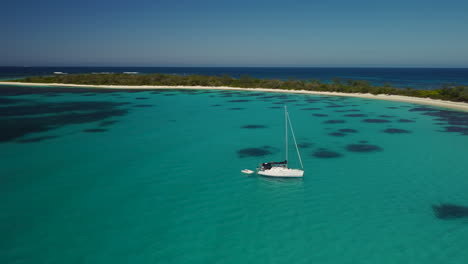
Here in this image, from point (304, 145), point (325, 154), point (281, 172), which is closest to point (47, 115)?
point (304, 145)

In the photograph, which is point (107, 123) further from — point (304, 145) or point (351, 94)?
point (351, 94)

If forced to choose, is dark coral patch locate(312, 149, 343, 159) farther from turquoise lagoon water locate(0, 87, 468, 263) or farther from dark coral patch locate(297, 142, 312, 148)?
dark coral patch locate(297, 142, 312, 148)

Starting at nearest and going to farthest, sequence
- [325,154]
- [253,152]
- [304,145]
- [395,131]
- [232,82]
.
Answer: [325,154]
[253,152]
[304,145]
[395,131]
[232,82]

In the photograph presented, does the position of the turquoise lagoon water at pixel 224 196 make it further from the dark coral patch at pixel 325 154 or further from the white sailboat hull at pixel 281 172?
the white sailboat hull at pixel 281 172

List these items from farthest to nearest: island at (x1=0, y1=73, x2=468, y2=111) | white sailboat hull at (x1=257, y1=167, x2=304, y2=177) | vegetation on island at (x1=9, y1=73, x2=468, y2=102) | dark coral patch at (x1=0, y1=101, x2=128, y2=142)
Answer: vegetation on island at (x1=9, y1=73, x2=468, y2=102), island at (x1=0, y1=73, x2=468, y2=111), dark coral patch at (x1=0, y1=101, x2=128, y2=142), white sailboat hull at (x1=257, y1=167, x2=304, y2=177)

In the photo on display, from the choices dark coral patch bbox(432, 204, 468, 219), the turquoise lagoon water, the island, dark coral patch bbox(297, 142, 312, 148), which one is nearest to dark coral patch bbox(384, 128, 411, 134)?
the turquoise lagoon water

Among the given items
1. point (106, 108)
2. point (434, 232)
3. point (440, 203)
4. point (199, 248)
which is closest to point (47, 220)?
point (199, 248)
